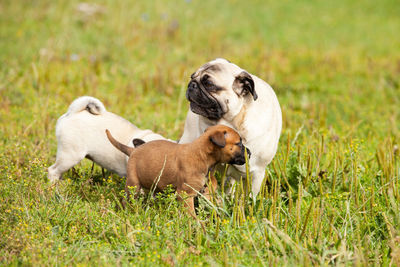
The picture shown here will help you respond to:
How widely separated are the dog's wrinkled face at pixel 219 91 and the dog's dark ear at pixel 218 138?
0.24m

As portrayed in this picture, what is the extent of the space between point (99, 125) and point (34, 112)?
1.72m

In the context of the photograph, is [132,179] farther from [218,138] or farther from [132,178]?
[218,138]

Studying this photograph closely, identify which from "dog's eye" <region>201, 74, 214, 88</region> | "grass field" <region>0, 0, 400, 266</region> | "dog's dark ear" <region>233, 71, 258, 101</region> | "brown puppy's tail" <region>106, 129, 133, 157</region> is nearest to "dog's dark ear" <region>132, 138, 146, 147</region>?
"brown puppy's tail" <region>106, 129, 133, 157</region>

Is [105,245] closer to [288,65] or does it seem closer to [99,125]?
[99,125]

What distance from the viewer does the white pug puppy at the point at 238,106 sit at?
393cm

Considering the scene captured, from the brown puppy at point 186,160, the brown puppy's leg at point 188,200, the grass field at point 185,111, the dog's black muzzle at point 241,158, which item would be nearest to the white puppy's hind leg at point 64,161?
the grass field at point 185,111

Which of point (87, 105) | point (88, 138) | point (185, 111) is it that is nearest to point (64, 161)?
point (88, 138)

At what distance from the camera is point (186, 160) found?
13.1 feet

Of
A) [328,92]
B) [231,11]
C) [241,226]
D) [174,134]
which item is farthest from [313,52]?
[241,226]

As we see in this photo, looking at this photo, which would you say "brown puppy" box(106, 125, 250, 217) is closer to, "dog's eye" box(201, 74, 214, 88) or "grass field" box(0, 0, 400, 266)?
"grass field" box(0, 0, 400, 266)

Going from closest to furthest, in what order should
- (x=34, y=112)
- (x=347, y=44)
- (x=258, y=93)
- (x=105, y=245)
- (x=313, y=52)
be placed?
(x=105, y=245) < (x=258, y=93) < (x=34, y=112) < (x=313, y=52) < (x=347, y=44)

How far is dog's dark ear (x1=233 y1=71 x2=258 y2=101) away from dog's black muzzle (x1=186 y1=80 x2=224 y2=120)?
0.75 ft

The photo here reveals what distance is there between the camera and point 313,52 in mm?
11289

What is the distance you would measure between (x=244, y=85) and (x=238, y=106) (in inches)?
7.2
